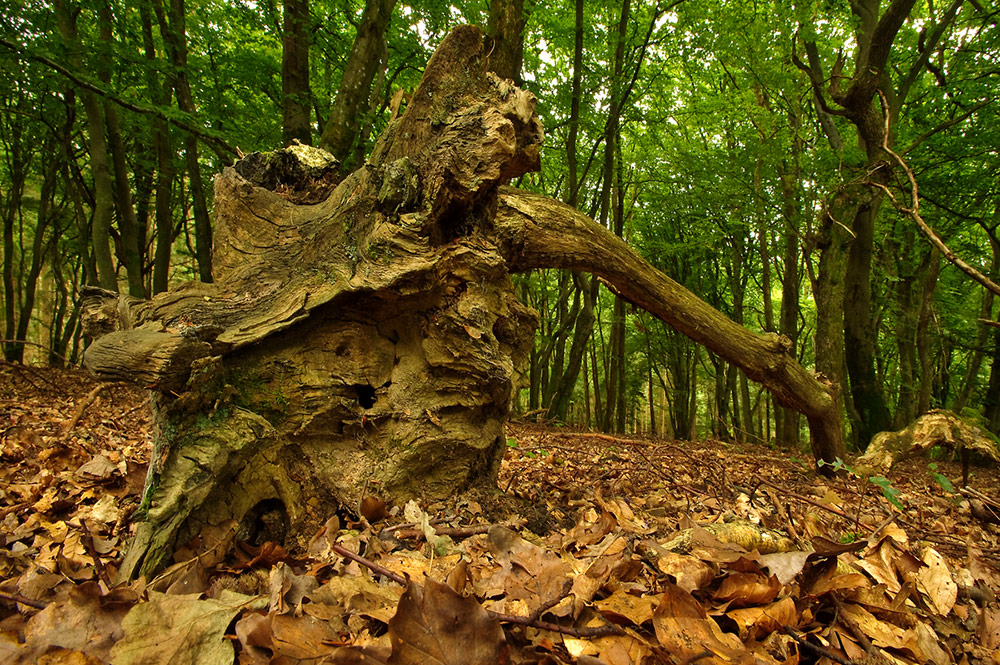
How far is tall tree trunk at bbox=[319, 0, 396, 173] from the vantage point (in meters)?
5.86


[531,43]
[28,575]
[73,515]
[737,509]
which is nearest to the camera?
[28,575]

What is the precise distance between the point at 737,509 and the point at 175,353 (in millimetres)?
A: 2862

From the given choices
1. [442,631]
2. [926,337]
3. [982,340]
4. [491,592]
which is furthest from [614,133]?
[442,631]

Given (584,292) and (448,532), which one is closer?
(448,532)

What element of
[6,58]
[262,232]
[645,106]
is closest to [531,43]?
[645,106]

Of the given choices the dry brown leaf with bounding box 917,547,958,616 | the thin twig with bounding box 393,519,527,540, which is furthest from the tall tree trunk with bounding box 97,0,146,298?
the dry brown leaf with bounding box 917,547,958,616

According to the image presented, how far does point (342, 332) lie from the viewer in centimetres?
266

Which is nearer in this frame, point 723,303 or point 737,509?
point 737,509

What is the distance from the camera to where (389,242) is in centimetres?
251

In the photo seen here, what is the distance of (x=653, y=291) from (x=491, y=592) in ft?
10.1

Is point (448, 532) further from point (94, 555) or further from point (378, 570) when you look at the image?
point (94, 555)

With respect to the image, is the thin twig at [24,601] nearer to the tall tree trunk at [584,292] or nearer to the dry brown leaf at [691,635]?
the dry brown leaf at [691,635]

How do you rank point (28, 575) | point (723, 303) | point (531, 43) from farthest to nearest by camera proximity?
point (723, 303) < point (531, 43) < point (28, 575)

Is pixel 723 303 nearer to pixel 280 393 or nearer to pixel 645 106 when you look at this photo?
pixel 645 106
